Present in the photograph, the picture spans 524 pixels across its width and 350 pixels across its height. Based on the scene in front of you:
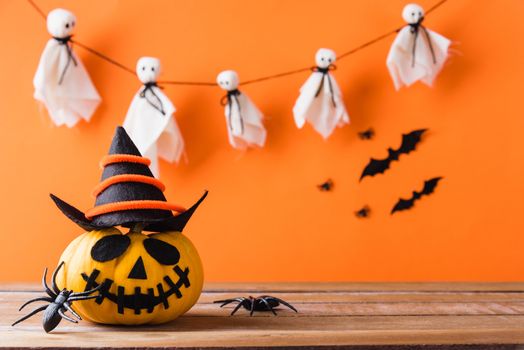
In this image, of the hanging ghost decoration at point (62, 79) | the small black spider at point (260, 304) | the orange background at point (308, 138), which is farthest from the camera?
the orange background at point (308, 138)

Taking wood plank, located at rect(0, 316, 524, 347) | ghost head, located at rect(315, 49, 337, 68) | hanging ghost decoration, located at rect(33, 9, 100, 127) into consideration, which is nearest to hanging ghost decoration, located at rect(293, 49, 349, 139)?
ghost head, located at rect(315, 49, 337, 68)

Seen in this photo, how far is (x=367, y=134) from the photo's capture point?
2.03 m

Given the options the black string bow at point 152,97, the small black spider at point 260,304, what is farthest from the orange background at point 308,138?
the small black spider at point 260,304

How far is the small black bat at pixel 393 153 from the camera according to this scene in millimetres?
2020

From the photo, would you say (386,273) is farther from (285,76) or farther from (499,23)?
(499,23)

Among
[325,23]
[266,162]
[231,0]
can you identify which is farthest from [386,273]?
[231,0]

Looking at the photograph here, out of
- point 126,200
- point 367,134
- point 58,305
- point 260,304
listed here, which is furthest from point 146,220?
point 367,134

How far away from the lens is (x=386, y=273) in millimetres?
2014

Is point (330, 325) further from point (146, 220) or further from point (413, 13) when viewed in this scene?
point (413, 13)

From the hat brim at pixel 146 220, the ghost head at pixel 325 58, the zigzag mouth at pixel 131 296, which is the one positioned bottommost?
the zigzag mouth at pixel 131 296

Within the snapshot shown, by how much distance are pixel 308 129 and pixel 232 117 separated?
0.92ft

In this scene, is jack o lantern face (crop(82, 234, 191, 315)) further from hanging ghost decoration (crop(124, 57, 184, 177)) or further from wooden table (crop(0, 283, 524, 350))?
hanging ghost decoration (crop(124, 57, 184, 177))

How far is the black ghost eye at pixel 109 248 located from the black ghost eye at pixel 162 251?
34mm

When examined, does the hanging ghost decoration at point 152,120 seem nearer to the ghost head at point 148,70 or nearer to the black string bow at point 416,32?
the ghost head at point 148,70
